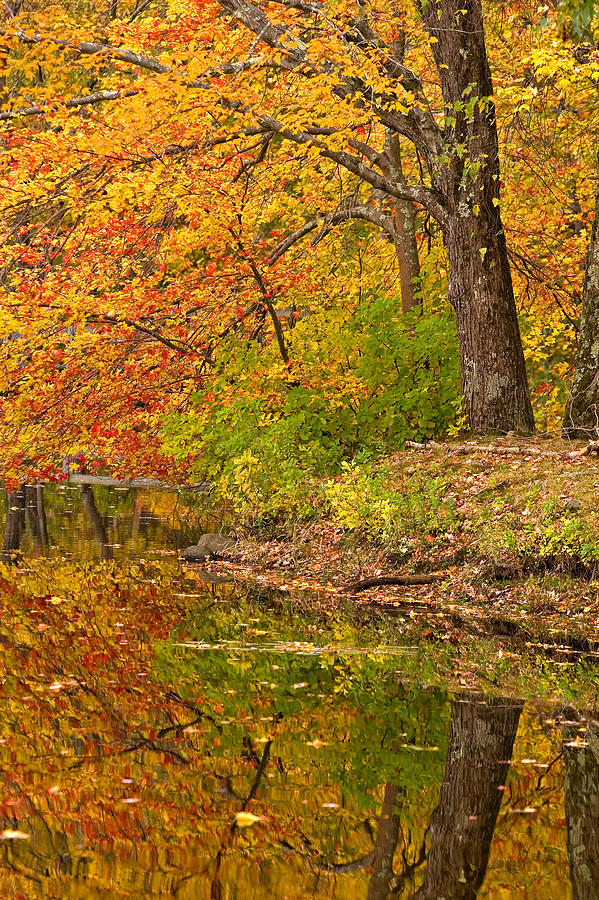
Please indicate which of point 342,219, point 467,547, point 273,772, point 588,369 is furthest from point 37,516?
point 273,772

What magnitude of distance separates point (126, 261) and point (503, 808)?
11863 millimetres

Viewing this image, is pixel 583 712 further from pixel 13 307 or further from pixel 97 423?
pixel 97 423

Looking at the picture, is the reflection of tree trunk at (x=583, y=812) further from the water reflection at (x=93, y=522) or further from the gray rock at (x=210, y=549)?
the water reflection at (x=93, y=522)

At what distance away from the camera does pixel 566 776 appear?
5828mm

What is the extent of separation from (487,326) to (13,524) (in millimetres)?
11445

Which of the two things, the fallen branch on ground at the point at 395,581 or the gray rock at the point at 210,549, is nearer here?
the fallen branch on ground at the point at 395,581

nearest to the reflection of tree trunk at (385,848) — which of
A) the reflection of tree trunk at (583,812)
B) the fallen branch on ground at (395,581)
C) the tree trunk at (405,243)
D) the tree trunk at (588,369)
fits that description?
the reflection of tree trunk at (583,812)

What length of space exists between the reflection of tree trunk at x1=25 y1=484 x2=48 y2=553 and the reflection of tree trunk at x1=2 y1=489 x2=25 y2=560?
6.5 inches

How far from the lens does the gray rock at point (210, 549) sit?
16.6m

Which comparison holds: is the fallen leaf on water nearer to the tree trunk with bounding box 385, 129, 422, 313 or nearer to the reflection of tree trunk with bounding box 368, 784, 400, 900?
the reflection of tree trunk with bounding box 368, 784, 400, 900

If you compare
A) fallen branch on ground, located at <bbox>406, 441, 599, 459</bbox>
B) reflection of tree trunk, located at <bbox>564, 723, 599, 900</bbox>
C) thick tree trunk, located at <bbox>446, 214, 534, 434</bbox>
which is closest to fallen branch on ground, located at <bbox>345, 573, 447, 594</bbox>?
fallen branch on ground, located at <bbox>406, 441, 599, 459</bbox>

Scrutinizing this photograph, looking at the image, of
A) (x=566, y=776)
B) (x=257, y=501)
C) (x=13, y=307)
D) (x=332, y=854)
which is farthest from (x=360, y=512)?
(x=332, y=854)

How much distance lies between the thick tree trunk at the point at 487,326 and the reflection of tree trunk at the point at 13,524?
7.41 m

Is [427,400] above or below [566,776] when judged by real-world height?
above
